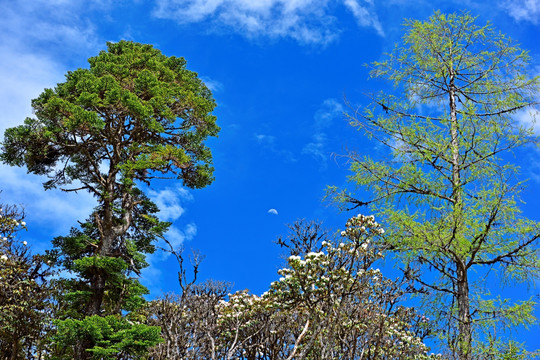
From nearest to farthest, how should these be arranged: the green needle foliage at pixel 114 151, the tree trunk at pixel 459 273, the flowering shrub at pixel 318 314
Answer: the tree trunk at pixel 459 273, the flowering shrub at pixel 318 314, the green needle foliage at pixel 114 151

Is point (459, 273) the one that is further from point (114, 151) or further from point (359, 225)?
point (114, 151)

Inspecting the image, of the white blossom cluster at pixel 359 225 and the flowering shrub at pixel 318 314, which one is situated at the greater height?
the white blossom cluster at pixel 359 225

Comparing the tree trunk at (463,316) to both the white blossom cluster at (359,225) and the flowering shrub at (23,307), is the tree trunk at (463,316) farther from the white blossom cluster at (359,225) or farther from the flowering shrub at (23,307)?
the flowering shrub at (23,307)

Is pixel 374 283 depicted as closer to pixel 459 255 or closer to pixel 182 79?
pixel 459 255

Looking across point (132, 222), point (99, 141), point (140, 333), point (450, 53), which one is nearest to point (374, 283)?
point (450, 53)

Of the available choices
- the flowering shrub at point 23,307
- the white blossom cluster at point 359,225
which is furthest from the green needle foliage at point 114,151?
the white blossom cluster at point 359,225

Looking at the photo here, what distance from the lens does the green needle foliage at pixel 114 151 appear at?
15.6 metres

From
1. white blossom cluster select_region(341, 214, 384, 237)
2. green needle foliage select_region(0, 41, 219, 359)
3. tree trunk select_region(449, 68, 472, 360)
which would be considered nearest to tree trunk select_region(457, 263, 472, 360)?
tree trunk select_region(449, 68, 472, 360)

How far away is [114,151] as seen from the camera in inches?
683

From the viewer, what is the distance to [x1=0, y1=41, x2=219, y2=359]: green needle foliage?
51.0 ft

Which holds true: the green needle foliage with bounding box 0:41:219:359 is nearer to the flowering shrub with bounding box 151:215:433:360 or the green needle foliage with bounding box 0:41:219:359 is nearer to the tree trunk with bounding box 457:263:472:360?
the flowering shrub with bounding box 151:215:433:360

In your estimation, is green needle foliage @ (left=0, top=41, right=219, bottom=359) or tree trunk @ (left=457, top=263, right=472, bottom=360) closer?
tree trunk @ (left=457, top=263, right=472, bottom=360)

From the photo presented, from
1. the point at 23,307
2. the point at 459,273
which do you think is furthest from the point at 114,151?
the point at 459,273

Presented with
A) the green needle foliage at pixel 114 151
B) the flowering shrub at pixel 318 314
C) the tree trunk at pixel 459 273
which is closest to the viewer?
the tree trunk at pixel 459 273
